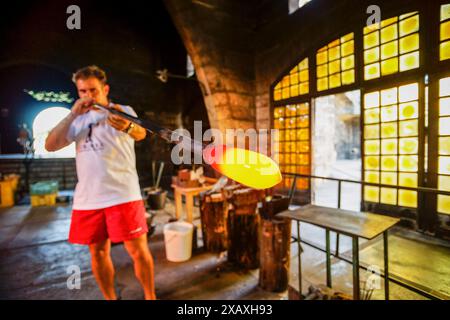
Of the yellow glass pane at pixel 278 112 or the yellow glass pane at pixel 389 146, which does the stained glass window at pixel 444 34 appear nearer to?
the yellow glass pane at pixel 389 146

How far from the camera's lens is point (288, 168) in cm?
680

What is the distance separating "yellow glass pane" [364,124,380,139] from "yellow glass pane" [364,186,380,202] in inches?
44.9

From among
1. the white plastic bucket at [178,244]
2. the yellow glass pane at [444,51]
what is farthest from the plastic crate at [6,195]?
the yellow glass pane at [444,51]

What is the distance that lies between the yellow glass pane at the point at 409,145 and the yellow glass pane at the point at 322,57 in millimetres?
2679

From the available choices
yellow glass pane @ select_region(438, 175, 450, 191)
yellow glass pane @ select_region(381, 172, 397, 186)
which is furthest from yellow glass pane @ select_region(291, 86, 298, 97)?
yellow glass pane @ select_region(438, 175, 450, 191)

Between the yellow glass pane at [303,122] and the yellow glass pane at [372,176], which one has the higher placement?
the yellow glass pane at [303,122]

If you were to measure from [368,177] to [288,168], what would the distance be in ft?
7.11

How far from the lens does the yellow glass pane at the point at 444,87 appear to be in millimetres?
3797

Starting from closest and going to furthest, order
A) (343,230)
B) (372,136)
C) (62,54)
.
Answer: (343,230) → (372,136) → (62,54)

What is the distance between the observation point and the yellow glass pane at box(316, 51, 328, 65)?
5.72m

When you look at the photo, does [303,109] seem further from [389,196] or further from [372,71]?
[389,196]
